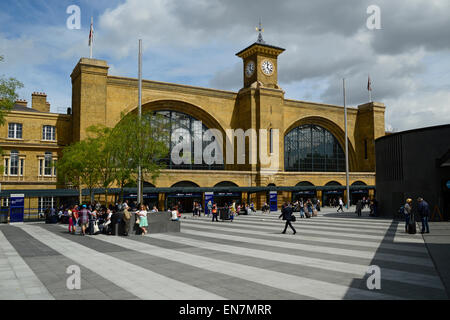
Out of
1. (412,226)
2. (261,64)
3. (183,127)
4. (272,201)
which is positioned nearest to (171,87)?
(183,127)

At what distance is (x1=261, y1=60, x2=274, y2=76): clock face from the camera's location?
5082 centimetres

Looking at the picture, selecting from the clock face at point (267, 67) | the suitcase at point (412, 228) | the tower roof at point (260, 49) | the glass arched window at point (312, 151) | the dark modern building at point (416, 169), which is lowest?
the suitcase at point (412, 228)

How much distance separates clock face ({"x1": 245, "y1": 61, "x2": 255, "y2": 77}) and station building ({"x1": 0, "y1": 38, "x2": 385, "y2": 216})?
0.49ft

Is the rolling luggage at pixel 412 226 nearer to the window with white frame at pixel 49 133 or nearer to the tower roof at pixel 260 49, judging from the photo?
the window with white frame at pixel 49 133

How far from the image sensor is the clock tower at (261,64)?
50312mm

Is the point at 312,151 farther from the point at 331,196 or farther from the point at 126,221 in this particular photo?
the point at 126,221

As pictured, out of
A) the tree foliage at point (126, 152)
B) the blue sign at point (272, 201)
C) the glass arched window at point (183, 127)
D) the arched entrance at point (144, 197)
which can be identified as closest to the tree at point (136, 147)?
the tree foliage at point (126, 152)

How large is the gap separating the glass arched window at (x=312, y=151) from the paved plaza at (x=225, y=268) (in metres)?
38.7

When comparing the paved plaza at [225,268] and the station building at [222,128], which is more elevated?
the station building at [222,128]

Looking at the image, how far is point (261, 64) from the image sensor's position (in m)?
50.7

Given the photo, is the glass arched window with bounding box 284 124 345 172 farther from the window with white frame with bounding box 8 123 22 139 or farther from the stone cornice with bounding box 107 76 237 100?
Result: the window with white frame with bounding box 8 123 22 139

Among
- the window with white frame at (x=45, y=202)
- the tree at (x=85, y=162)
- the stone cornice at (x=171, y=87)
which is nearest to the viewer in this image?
the tree at (x=85, y=162)

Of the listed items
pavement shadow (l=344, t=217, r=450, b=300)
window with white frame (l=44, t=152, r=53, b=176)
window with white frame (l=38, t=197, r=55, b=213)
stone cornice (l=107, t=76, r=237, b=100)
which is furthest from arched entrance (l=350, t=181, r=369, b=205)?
pavement shadow (l=344, t=217, r=450, b=300)

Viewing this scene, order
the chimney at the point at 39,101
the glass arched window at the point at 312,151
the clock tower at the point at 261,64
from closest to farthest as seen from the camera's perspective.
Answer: the chimney at the point at 39,101, the clock tower at the point at 261,64, the glass arched window at the point at 312,151
